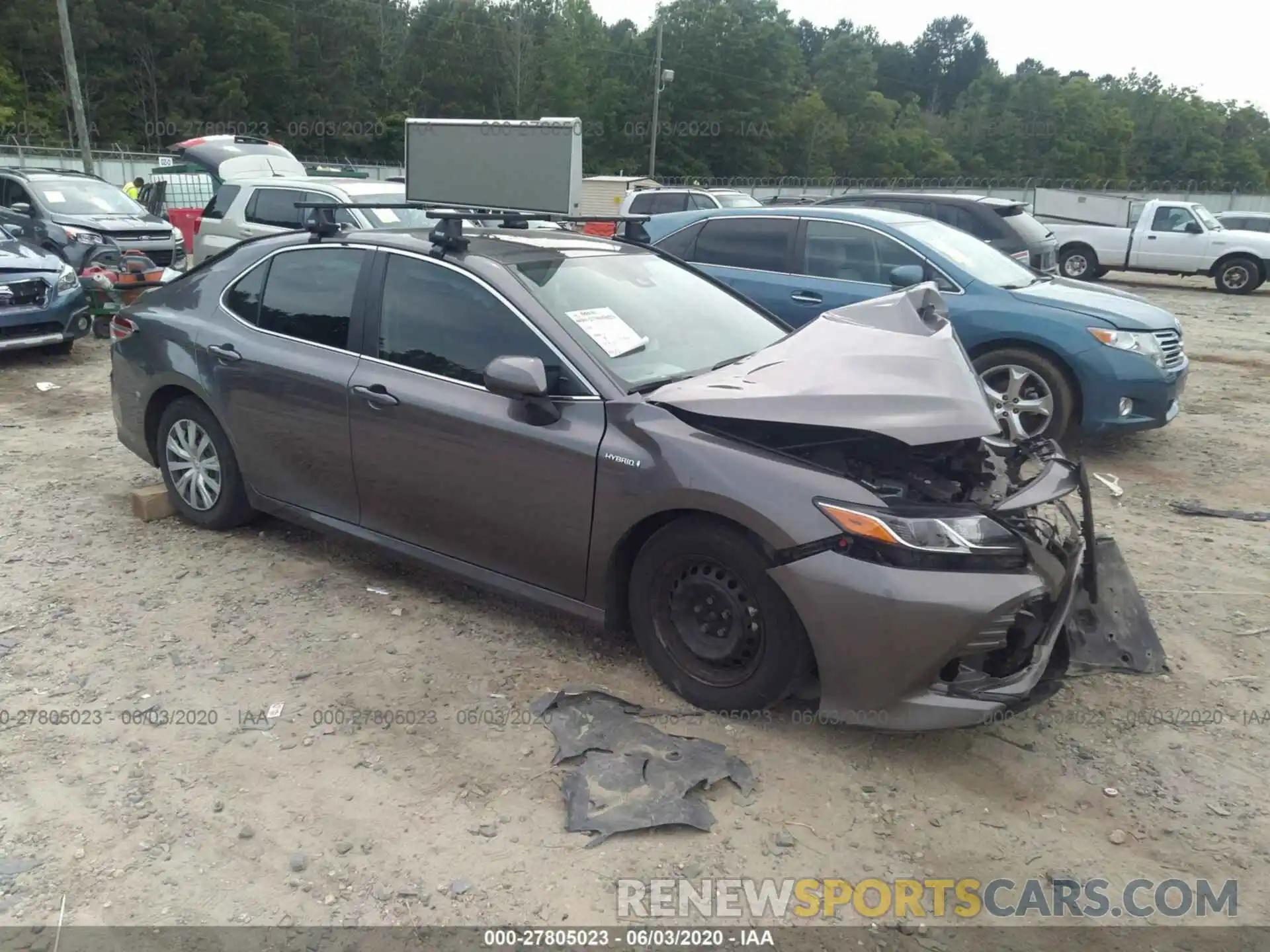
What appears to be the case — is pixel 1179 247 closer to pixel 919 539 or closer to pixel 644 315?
pixel 644 315

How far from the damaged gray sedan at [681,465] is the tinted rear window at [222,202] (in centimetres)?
774

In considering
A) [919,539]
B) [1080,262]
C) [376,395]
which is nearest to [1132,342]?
[919,539]

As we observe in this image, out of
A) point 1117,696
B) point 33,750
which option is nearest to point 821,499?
point 1117,696

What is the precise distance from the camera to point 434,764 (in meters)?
3.25

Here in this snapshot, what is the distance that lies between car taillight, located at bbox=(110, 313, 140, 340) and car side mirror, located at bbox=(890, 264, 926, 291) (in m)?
4.74

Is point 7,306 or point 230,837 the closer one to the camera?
point 230,837

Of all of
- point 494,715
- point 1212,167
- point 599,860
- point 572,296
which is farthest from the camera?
point 1212,167

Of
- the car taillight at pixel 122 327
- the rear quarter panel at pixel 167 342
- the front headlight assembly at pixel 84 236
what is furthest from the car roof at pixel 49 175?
the rear quarter panel at pixel 167 342

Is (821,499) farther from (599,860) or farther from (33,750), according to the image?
(33,750)

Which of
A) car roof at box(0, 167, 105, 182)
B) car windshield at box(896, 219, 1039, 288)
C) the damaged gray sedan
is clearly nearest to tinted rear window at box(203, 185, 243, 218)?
car roof at box(0, 167, 105, 182)

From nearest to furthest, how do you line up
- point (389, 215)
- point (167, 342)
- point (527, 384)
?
point (527, 384)
point (167, 342)
point (389, 215)

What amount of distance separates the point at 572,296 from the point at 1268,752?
3.06 m

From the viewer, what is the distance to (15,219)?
1236 centimetres

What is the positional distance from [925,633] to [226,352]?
11.5ft
